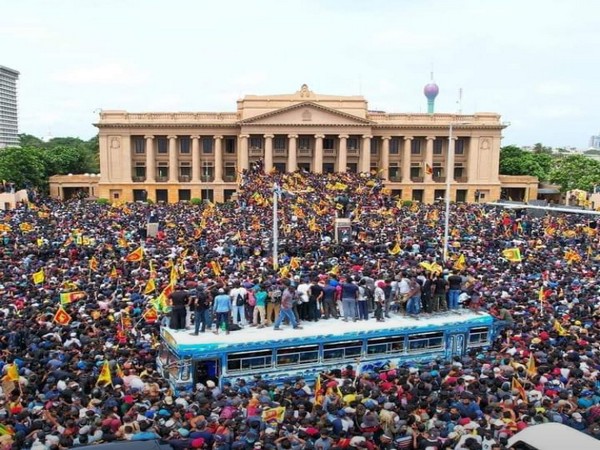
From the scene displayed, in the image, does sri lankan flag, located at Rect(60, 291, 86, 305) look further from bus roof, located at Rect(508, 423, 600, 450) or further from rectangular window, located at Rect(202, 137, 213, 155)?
rectangular window, located at Rect(202, 137, 213, 155)

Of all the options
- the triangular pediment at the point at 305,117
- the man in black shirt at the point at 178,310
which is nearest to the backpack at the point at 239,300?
the man in black shirt at the point at 178,310

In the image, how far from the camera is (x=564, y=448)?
9.19 metres

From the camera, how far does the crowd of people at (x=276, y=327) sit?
10.4 meters

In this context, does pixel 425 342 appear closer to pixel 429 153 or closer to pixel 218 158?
pixel 218 158

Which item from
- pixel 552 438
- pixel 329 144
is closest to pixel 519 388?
pixel 552 438

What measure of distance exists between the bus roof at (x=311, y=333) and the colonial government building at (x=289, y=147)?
59582 mm

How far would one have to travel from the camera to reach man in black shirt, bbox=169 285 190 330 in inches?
560

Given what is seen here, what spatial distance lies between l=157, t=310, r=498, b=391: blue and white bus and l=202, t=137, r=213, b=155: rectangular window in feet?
215

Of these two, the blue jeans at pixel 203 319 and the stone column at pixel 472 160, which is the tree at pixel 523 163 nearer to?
the stone column at pixel 472 160

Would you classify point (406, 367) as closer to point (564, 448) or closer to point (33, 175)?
point (564, 448)

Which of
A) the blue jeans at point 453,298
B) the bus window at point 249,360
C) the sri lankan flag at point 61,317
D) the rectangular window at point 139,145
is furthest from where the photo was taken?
the rectangular window at point 139,145

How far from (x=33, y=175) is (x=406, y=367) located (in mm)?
71369

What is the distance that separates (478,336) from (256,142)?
208 ft

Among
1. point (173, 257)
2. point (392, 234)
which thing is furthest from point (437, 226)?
point (173, 257)
